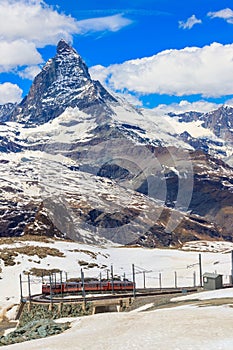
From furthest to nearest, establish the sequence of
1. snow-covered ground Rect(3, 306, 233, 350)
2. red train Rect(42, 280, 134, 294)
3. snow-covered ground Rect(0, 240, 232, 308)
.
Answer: snow-covered ground Rect(0, 240, 232, 308) → red train Rect(42, 280, 134, 294) → snow-covered ground Rect(3, 306, 233, 350)

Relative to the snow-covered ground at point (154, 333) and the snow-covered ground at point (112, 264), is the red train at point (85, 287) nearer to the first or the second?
the snow-covered ground at point (112, 264)

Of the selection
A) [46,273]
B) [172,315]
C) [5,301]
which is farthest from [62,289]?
[172,315]

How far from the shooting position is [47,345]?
4016 cm

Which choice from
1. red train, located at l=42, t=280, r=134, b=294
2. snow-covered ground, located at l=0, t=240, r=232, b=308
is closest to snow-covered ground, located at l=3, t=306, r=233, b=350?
red train, located at l=42, t=280, r=134, b=294

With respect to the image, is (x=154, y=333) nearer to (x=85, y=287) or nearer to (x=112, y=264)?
(x=85, y=287)

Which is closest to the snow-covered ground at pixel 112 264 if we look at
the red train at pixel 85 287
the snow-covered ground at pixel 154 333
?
the red train at pixel 85 287

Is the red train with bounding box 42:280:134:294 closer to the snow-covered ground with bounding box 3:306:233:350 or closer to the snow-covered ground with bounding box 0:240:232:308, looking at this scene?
the snow-covered ground with bounding box 0:240:232:308

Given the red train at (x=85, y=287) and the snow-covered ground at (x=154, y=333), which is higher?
the snow-covered ground at (x=154, y=333)

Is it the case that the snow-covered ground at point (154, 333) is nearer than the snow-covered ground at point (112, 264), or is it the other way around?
the snow-covered ground at point (154, 333)

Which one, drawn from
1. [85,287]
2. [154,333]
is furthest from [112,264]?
[154,333]

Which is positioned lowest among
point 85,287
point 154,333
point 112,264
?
point 85,287

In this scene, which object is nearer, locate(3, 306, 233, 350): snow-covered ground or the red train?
locate(3, 306, 233, 350): snow-covered ground

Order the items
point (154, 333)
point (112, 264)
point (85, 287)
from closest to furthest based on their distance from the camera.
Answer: point (154, 333) → point (85, 287) → point (112, 264)

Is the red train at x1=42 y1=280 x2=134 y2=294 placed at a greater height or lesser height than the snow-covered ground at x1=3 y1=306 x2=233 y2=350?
lesser
